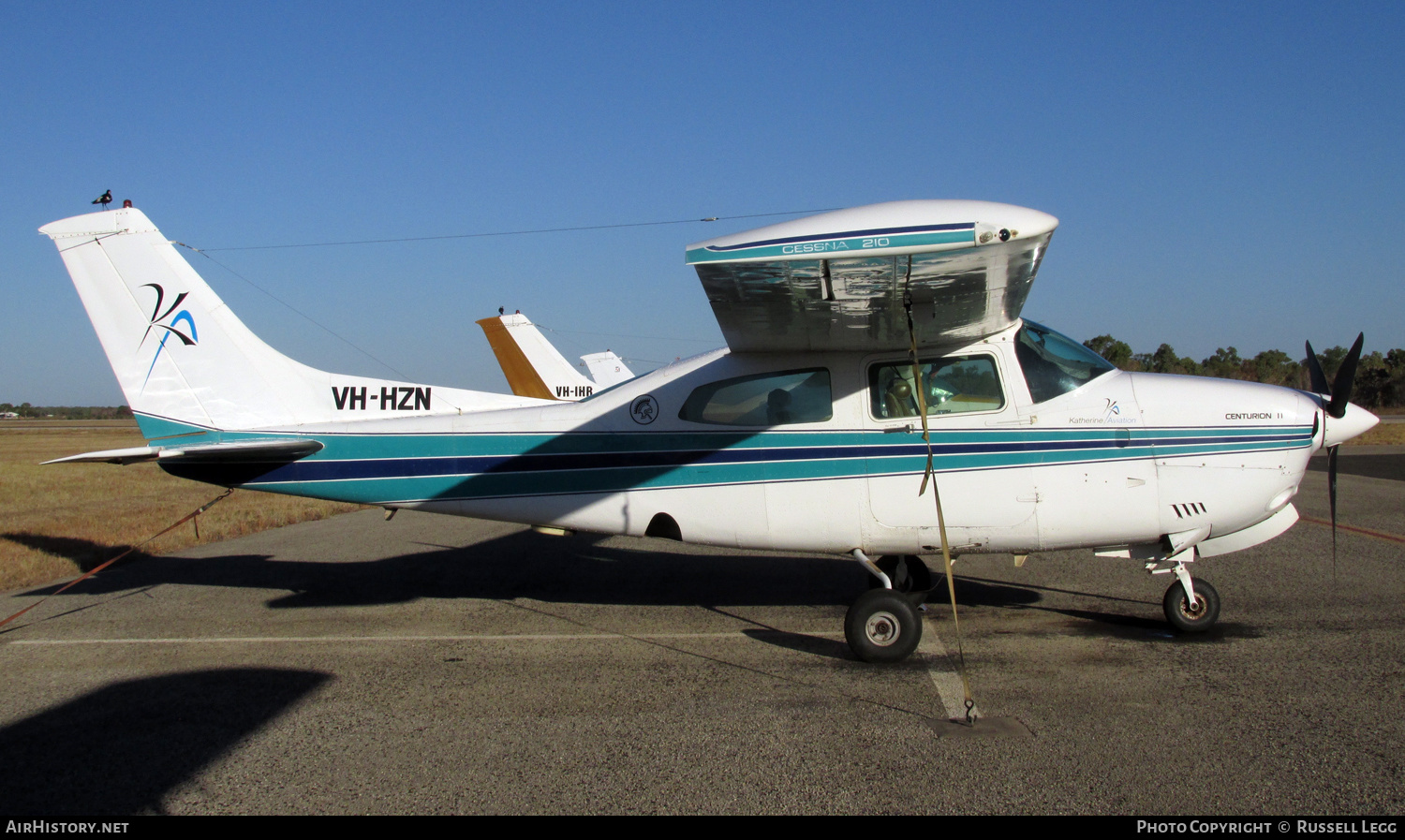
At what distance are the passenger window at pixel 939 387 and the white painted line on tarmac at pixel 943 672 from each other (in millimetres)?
1615

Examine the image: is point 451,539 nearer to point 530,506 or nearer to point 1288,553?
point 530,506

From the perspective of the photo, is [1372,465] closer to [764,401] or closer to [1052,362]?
[1052,362]

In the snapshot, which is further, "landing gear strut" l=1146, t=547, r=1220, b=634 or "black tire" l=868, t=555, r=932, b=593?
"black tire" l=868, t=555, r=932, b=593

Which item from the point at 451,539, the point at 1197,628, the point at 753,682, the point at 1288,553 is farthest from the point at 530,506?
the point at 1288,553

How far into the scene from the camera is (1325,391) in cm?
604

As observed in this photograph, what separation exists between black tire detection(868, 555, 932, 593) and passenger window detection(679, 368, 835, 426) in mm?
1915

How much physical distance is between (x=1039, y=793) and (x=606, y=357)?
19.7 m

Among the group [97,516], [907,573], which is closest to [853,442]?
[907,573]

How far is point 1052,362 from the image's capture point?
5.75 meters

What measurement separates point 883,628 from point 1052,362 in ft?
7.23

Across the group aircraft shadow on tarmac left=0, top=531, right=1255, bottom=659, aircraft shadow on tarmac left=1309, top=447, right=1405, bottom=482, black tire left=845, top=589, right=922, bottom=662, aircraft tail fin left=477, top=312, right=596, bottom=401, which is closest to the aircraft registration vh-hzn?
black tire left=845, top=589, right=922, bottom=662

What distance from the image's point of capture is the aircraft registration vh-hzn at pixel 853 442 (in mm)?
5449

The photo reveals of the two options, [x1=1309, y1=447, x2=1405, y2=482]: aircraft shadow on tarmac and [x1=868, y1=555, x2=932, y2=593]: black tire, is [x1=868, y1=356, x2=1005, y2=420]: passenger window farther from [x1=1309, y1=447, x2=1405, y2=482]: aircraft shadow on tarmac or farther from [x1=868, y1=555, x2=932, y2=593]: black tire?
[x1=1309, y1=447, x2=1405, y2=482]: aircraft shadow on tarmac

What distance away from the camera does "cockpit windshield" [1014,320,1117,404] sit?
5680 millimetres
